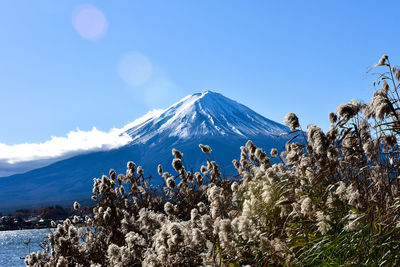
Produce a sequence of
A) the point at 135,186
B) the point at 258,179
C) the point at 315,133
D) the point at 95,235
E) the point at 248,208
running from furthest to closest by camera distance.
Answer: the point at 135,186
the point at 95,235
the point at 258,179
the point at 315,133
the point at 248,208

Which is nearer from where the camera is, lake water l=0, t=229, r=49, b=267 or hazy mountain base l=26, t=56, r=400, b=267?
A: hazy mountain base l=26, t=56, r=400, b=267

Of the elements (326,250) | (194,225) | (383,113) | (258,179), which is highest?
(383,113)

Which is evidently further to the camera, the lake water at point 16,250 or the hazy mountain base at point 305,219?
the lake water at point 16,250

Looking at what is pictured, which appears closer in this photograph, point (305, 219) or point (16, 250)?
point (305, 219)

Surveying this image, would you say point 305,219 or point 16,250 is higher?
point 16,250

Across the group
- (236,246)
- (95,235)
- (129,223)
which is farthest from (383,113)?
(95,235)

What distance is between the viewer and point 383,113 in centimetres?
405

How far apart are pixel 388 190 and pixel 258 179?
157cm

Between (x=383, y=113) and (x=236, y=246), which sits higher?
(x=383, y=113)

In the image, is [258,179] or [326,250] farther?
[258,179]

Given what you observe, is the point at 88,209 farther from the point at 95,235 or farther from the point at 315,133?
the point at 315,133

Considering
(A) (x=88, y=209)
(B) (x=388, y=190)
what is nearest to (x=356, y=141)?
(B) (x=388, y=190)

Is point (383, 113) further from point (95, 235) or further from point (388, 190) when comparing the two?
point (95, 235)

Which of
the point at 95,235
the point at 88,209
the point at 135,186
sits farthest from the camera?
the point at 88,209
